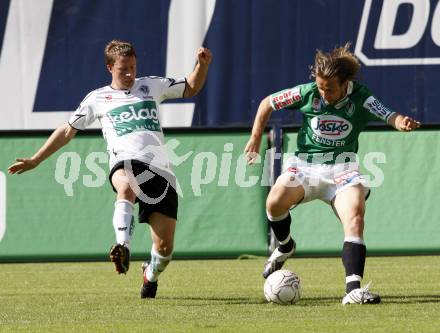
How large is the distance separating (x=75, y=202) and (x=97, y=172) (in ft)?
1.50

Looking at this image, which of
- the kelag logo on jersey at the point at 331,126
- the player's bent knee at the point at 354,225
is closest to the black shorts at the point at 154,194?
the kelag logo on jersey at the point at 331,126

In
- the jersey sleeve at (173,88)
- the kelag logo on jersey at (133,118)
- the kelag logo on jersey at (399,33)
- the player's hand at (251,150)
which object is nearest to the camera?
the player's hand at (251,150)

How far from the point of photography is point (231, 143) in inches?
527

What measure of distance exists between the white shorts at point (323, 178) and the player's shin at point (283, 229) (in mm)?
314

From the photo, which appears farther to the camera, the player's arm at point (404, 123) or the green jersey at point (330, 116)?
the green jersey at point (330, 116)

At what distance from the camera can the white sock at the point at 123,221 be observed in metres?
8.14

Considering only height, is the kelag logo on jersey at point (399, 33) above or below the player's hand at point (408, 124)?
above

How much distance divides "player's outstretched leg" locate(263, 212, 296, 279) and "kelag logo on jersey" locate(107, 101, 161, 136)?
1300mm

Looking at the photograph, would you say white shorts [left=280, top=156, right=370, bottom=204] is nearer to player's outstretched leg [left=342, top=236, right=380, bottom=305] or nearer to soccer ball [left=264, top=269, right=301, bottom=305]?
player's outstretched leg [left=342, top=236, right=380, bottom=305]

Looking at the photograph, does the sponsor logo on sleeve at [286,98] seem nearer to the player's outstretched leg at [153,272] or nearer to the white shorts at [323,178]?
the white shorts at [323,178]

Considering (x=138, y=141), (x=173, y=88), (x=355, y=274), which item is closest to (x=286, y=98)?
(x=173, y=88)

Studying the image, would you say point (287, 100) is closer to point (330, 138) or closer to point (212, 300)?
point (330, 138)

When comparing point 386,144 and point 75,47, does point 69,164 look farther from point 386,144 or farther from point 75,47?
point 386,144

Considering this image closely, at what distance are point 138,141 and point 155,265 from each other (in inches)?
41.0
